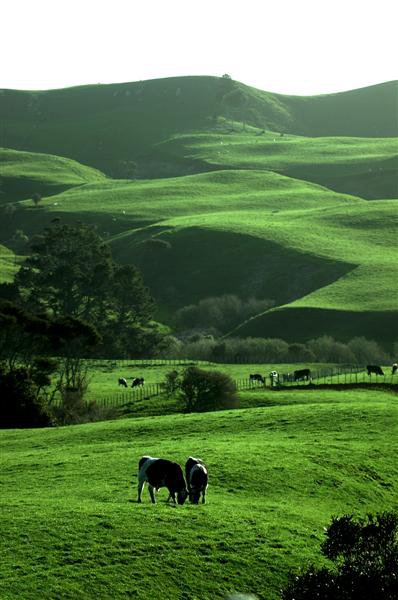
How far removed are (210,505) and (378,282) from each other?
404 ft

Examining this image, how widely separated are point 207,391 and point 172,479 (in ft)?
121

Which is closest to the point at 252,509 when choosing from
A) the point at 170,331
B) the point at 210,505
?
the point at 210,505

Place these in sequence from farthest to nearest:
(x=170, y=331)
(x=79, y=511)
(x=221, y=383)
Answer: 1. (x=170, y=331)
2. (x=221, y=383)
3. (x=79, y=511)

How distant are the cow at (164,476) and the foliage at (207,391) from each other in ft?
116

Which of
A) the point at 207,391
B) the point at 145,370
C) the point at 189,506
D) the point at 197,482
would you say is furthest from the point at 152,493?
the point at 145,370

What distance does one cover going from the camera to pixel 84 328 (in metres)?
82.6

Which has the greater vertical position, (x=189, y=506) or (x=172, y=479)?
(x=172, y=479)

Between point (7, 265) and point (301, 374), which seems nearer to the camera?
point (301, 374)

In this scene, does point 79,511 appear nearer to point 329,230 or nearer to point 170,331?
point 170,331

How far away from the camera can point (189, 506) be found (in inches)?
1293

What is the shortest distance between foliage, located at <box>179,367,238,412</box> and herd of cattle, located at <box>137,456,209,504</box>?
34679mm

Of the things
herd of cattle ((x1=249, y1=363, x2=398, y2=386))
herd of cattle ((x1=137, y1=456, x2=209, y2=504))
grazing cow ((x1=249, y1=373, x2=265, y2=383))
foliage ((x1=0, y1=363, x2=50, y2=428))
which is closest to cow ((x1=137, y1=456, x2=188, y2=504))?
herd of cattle ((x1=137, y1=456, x2=209, y2=504))

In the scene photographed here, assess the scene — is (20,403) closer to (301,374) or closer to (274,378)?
(274,378)

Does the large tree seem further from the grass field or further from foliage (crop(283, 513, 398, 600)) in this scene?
foliage (crop(283, 513, 398, 600))
